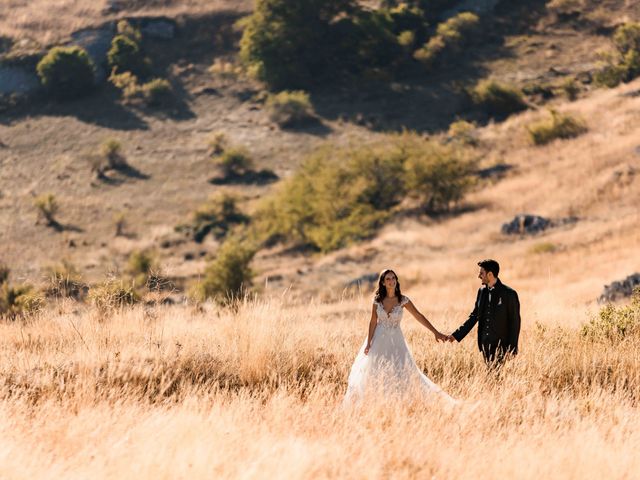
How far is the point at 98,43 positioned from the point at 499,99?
123 ft

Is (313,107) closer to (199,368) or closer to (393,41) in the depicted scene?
(393,41)

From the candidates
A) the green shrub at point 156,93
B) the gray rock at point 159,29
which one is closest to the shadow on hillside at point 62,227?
the green shrub at point 156,93

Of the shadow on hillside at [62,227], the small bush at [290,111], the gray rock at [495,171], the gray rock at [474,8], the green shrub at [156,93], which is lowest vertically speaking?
the shadow on hillside at [62,227]

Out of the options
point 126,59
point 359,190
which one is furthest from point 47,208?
point 126,59

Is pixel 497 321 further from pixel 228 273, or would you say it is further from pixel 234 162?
pixel 234 162

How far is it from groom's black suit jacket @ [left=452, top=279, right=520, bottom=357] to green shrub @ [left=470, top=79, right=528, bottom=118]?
51612 mm

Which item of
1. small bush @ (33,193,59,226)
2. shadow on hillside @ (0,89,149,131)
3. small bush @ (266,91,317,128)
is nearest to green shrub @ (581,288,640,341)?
small bush @ (33,193,59,226)

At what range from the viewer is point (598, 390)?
6469mm

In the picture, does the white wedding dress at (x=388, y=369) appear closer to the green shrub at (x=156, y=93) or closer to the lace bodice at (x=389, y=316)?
the lace bodice at (x=389, y=316)

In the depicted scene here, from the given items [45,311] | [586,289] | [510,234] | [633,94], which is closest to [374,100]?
[633,94]

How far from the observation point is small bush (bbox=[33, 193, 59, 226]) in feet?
146

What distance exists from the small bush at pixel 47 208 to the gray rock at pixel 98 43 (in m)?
24.6

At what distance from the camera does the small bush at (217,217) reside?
43.5 metres

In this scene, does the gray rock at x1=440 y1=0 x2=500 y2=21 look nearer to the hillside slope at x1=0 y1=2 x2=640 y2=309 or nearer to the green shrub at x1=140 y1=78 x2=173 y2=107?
the hillside slope at x1=0 y1=2 x2=640 y2=309
